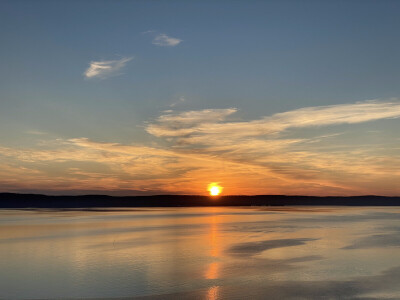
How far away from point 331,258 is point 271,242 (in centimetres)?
666

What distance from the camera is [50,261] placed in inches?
760

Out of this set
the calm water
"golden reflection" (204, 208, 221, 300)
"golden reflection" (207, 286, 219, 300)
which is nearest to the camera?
Answer: "golden reflection" (207, 286, 219, 300)

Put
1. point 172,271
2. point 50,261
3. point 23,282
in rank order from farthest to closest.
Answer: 1. point 50,261
2. point 172,271
3. point 23,282

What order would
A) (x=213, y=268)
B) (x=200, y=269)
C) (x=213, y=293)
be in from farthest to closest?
(x=213, y=268) < (x=200, y=269) < (x=213, y=293)

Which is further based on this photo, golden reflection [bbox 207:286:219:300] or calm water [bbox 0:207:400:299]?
calm water [bbox 0:207:400:299]

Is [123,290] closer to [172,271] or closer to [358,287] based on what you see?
[172,271]

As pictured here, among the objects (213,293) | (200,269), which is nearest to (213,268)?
(200,269)

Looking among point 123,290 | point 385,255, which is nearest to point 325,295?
point 123,290

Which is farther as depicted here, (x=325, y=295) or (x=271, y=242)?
(x=271, y=242)

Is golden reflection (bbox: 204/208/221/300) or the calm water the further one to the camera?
the calm water

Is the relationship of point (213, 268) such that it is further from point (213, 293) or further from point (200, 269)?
point (213, 293)

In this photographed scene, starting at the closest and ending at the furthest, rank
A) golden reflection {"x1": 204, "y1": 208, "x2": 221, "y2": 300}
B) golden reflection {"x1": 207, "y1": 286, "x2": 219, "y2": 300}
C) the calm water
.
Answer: golden reflection {"x1": 207, "y1": 286, "x2": 219, "y2": 300} → golden reflection {"x1": 204, "y1": 208, "x2": 221, "y2": 300} → the calm water

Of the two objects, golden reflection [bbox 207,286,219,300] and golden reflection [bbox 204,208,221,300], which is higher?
golden reflection [bbox 204,208,221,300]

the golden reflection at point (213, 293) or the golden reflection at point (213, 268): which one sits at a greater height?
the golden reflection at point (213, 268)
